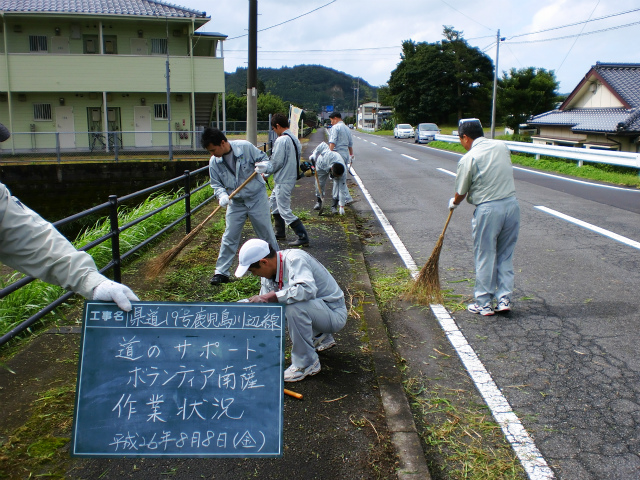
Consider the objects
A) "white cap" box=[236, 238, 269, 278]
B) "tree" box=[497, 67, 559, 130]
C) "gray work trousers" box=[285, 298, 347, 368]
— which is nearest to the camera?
"white cap" box=[236, 238, 269, 278]

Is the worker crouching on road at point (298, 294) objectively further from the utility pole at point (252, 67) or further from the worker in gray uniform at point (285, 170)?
the utility pole at point (252, 67)

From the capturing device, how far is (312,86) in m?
174

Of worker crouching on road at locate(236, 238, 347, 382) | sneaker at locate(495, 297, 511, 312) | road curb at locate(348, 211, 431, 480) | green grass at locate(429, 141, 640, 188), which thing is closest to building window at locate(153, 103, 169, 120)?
green grass at locate(429, 141, 640, 188)

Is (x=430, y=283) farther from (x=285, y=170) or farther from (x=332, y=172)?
(x=332, y=172)

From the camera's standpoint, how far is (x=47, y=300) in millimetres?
5734

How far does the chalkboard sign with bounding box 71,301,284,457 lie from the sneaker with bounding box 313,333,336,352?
1681mm

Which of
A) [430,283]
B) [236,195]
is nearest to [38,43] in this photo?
[236,195]

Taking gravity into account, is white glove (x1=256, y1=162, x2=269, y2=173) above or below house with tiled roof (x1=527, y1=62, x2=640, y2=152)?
below

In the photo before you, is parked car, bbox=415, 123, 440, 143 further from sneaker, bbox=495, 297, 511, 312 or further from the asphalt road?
sneaker, bbox=495, 297, 511, 312

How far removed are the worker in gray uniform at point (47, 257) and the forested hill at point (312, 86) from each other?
421ft

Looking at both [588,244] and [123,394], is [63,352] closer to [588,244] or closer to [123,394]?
[123,394]

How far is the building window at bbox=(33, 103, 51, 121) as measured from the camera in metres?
27.2

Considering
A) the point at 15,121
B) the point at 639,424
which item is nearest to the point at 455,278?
the point at 639,424

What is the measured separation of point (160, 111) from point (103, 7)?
17.5 feet
